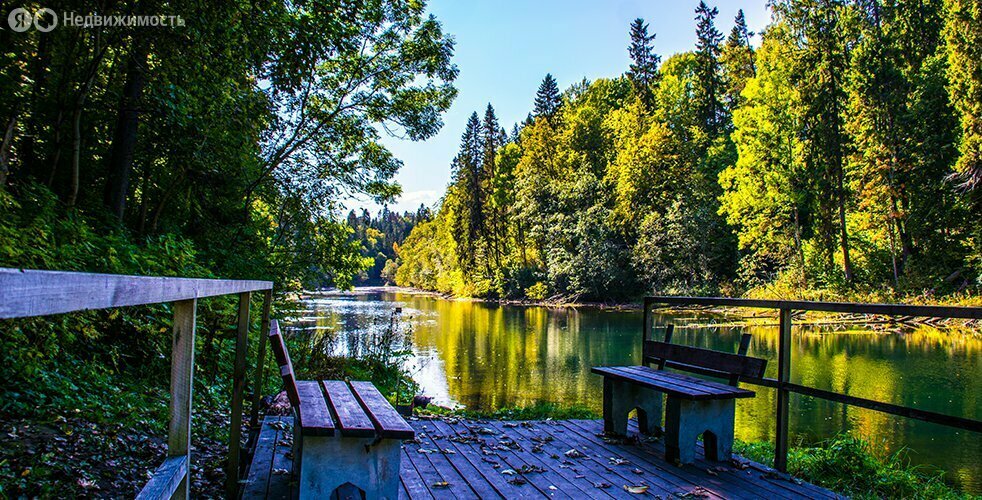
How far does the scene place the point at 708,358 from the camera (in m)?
4.42

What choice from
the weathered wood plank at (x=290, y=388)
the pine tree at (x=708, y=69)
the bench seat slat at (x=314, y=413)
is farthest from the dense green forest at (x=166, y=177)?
the pine tree at (x=708, y=69)

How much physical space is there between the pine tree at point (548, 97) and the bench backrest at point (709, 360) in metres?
40.5

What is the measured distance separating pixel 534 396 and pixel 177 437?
9.25m

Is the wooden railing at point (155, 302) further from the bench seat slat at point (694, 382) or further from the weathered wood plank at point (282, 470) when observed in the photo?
the bench seat slat at point (694, 382)

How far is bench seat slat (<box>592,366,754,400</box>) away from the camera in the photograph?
3.79 meters

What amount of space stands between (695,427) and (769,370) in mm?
9211

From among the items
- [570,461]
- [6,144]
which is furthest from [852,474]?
[6,144]

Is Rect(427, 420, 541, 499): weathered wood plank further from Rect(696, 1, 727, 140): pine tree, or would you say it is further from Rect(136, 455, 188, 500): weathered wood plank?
Rect(696, 1, 727, 140): pine tree

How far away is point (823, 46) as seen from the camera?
2411 cm

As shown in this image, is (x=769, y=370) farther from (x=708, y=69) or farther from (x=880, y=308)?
(x=708, y=69)

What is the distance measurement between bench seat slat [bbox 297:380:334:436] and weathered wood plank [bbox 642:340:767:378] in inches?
109

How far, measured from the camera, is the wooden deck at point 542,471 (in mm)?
3406

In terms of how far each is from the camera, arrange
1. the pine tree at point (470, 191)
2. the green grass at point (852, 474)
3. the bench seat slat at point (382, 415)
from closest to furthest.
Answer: the bench seat slat at point (382, 415)
the green grass at point (852, 474)
the pine tree at point (470, 191)

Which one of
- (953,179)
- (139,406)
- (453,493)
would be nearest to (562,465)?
(453,493)
